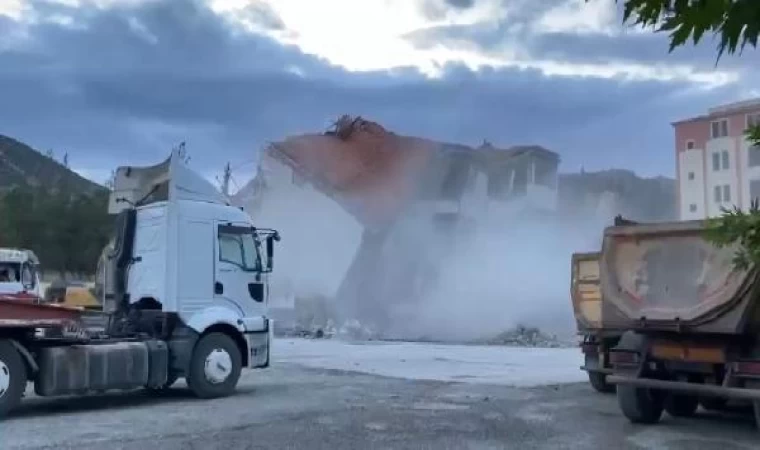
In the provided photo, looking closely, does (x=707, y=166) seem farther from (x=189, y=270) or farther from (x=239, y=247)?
(x=189, y=270)

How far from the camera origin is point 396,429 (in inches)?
395

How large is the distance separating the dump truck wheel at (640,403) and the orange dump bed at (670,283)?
Answer: 0.78 meters

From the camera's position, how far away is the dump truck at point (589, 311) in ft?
42.4

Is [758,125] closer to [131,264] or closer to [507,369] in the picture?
[131,264]

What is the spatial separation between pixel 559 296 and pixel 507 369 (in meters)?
12.1

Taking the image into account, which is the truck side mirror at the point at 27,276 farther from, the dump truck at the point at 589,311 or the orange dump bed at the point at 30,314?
the dump truck at the point at 589,311

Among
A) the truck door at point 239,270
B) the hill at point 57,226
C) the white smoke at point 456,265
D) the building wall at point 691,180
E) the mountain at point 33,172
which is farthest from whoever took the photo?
the mountain at point 33,172

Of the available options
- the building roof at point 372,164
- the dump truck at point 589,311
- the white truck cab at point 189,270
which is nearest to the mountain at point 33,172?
the building roof at point 372,164

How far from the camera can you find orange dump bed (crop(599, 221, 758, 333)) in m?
9.39

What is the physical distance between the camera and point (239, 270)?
45.3 ft

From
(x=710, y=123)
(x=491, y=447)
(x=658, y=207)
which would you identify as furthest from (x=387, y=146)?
(x=491, y=447)

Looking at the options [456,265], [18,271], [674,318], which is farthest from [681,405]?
[456,265]

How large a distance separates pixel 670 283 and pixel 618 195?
75.3ft

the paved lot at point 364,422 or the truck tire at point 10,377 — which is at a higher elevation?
the truck tire at point 10,377
